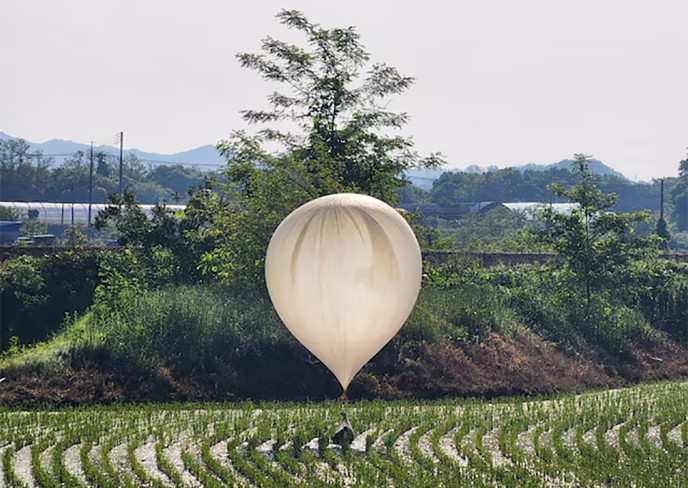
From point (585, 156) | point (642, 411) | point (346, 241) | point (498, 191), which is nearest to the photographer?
point (346, 241)

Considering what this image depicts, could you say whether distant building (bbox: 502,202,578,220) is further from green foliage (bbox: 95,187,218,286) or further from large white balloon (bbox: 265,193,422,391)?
large white balloon (bbox: 265,193,422,391)

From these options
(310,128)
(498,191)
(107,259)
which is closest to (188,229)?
(107,259)

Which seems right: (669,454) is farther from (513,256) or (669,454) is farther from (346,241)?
(513,256)

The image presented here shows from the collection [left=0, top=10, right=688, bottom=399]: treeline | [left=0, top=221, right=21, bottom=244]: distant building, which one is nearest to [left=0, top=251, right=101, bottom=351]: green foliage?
[left=0, top=10, right=688, bottom=399]: treeline

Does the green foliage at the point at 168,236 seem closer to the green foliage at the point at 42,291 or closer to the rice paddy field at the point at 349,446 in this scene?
the green foliage at the point at 42,291

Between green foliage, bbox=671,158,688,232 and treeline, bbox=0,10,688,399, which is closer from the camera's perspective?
treeline, bbox=0,10,688,399

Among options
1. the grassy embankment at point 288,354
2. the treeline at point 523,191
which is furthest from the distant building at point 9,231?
the treeline at point 523,191

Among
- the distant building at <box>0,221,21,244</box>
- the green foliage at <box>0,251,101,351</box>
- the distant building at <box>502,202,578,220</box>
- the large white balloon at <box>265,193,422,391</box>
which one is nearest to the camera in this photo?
the large white balloon at <box>265,193,422,391</box>
